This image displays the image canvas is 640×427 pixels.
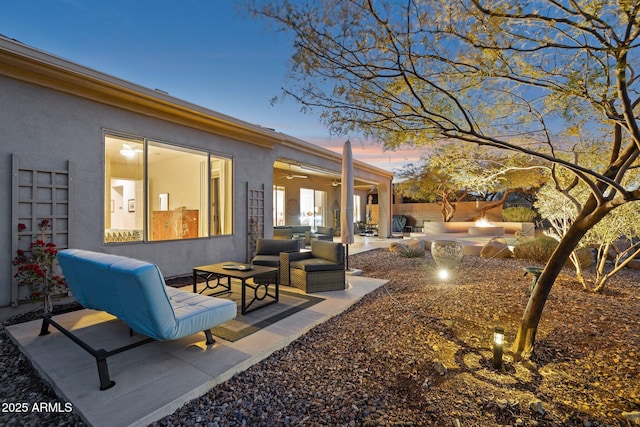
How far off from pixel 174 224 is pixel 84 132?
2477 millimetres

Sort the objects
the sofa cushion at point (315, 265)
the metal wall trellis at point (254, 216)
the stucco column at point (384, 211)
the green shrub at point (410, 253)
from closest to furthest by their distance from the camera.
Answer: the sofa cushion at point (315, 265) < the metal wall trellis at point (254, 216) < the green shrub at point (410, 253) < the stucco column at point (384, 211)

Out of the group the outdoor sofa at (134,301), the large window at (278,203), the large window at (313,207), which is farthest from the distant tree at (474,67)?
the large window at (313,207)

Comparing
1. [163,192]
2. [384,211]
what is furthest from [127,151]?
[384,211]

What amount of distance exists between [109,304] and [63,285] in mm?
2169

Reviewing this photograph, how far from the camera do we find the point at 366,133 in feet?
10.4

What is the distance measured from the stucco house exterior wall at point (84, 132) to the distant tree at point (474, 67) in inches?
129

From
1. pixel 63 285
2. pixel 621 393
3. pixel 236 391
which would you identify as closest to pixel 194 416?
pixel 236 391

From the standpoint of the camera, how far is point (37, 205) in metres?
3.86

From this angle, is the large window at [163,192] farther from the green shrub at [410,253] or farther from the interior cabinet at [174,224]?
the green shrub at [410,253]

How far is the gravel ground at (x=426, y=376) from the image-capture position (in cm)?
200

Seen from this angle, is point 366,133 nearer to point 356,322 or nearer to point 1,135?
point 356,322

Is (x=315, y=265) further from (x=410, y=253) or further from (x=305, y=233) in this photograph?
(x=305, y=233)

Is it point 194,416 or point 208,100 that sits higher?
point 208,100

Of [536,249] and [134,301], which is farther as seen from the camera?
[536,249]
